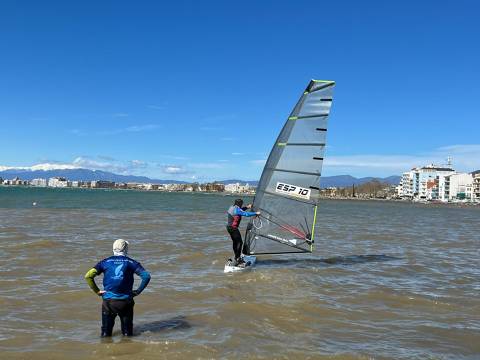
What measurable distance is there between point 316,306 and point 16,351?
4.82 metres

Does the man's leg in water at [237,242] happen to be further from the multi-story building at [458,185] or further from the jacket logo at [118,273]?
the multi-story building at [458,185]

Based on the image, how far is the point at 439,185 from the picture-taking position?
545 feet

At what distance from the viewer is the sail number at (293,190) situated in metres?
11.4

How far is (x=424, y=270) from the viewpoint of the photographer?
1271 centimetres

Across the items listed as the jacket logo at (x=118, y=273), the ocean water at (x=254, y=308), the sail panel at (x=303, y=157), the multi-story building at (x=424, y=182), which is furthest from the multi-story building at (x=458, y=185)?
the jacket logo at (x=118, y=273)

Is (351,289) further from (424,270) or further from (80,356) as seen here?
(80,356)

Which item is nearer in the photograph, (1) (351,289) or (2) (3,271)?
(1) (351,289)

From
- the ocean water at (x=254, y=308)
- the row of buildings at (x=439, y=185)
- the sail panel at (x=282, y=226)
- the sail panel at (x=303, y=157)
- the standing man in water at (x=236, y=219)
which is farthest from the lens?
the row of buildings at (x=439, y=185)

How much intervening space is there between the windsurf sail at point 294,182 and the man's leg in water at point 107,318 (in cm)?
617

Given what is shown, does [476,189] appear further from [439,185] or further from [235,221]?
[235,221]

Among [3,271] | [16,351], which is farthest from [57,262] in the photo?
[16,351]

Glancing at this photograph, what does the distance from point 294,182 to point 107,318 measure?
647cm

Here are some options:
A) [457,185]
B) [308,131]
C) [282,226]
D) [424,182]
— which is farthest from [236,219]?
[424,182]

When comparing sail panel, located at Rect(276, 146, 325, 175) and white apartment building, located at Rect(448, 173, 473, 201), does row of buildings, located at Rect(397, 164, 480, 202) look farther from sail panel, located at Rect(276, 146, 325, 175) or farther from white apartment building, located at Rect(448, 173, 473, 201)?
sail panel, located at Rect(276, 146, 325, 175)
